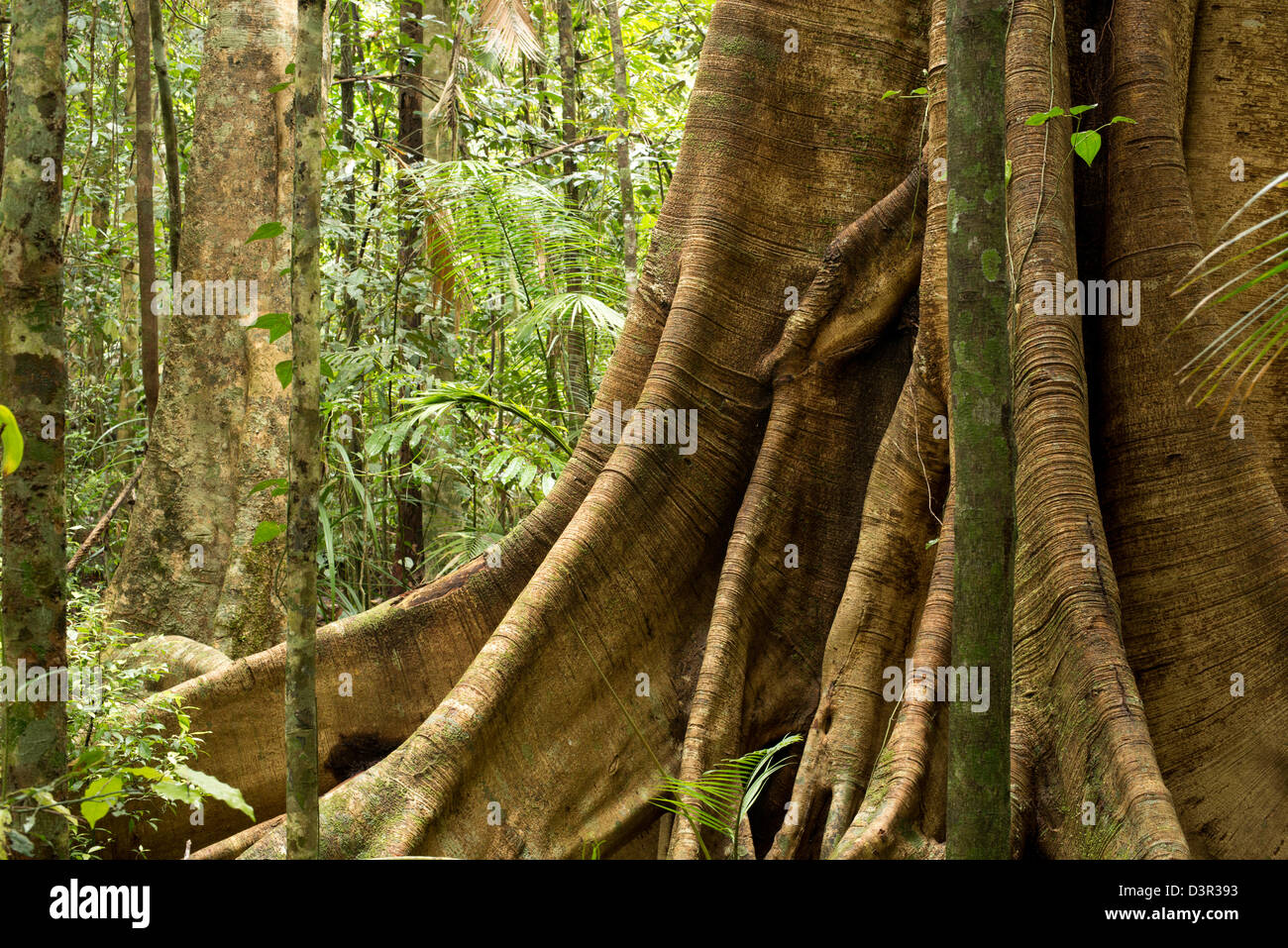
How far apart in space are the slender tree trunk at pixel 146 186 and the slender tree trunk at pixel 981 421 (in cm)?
485

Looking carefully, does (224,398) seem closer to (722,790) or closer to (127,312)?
(722,790)

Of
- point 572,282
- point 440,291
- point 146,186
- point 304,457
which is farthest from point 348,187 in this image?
point 304,457

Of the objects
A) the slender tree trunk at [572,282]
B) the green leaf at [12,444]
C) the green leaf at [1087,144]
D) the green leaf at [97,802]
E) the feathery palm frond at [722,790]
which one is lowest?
the feathery palm frond at [722,790]

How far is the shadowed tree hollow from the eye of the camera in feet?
10.8

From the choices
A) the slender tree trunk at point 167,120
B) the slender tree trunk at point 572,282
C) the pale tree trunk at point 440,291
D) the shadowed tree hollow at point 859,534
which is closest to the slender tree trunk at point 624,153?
the slender tree trunk at point 572,282

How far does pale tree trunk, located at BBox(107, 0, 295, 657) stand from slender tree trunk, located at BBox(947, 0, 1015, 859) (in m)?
3.87

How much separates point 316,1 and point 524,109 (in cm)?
806

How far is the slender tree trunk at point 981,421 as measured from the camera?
2.20 m

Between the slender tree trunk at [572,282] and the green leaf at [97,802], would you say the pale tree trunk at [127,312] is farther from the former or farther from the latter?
the green leaf at [97,802]

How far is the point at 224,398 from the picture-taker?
17.8 feet

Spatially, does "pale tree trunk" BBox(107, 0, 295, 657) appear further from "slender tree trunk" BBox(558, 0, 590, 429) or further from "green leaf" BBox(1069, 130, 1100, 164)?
"green leaf" BBox(1069, 130, 1100, 164)

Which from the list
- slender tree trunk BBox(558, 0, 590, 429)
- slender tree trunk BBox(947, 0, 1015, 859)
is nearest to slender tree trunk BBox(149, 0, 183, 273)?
slender tree trunk BBox(558, 0, 590, 429)

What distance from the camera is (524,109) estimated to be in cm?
1037
